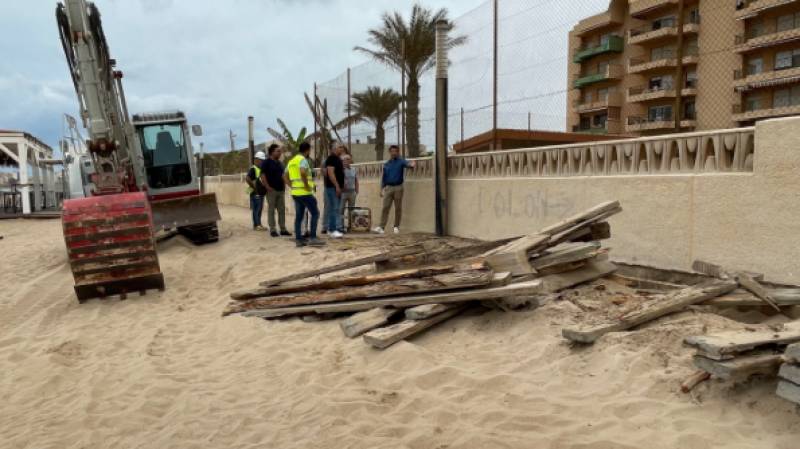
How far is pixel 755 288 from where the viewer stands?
4500 mm

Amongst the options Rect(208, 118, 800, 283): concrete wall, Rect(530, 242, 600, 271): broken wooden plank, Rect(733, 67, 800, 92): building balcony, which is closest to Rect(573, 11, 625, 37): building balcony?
Rect(733, 67, 800, 92): building balcony

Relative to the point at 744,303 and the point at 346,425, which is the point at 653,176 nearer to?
the point at 744,303

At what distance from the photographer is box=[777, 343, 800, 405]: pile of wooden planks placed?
277 cm

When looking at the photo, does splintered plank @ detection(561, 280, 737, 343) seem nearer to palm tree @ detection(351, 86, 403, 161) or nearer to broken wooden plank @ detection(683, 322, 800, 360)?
broken wooden plank @ detection(683, 322, 800, 360)

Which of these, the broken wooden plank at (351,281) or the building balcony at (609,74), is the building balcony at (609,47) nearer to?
the building balcony at (609,74)

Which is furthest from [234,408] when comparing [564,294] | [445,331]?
[564,294]

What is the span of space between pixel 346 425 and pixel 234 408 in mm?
955

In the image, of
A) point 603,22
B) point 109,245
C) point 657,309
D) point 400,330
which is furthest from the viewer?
point 603,22

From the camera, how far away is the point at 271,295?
641 centimetres

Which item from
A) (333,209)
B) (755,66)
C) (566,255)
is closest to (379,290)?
(566,255)

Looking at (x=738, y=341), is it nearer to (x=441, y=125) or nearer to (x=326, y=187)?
(x=441, y=125)

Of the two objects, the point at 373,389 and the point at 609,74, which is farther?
the point at 609,74

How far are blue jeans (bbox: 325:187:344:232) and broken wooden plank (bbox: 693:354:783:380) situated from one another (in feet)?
26.7

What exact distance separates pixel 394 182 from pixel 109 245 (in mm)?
4980
